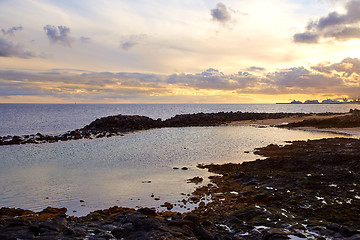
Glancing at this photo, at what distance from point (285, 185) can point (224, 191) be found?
3089 millimetres

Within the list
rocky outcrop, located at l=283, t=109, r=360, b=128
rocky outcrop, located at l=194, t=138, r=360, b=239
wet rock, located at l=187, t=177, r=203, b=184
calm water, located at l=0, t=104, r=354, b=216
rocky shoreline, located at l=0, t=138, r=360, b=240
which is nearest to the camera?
rocky shoreline, located at l=0, t=138, r=360, b=240

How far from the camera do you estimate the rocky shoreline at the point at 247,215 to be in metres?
8.18

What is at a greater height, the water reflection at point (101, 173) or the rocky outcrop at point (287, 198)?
the rocky outcrop at point (287, 198)

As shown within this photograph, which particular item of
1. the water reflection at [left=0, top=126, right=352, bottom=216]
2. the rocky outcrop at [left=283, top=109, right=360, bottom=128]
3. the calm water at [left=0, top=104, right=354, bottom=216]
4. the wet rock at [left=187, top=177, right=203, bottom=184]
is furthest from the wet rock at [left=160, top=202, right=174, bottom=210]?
the rocky outcrop at [left=283, top=109, right=360, bottom=128]

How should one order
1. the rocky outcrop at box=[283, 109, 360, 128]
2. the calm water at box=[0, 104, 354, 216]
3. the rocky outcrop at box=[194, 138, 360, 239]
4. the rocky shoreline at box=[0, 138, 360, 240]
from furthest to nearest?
the rocky outcrop at box=[283, 109, 360, 128] → the calm water at box=[0, 104, 354, 216] → the rocky outcrop at box=[194, 138, 360, 239] → the rocky shoreline at box=[0, 138, 360, 240]

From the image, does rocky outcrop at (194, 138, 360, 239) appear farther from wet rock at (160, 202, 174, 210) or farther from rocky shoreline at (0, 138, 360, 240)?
wet rock at (160, 202, 174, 210)

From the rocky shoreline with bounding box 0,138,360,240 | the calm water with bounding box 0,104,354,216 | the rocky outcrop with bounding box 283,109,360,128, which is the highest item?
the rocky outcrop with bounding box 283,109,360,128

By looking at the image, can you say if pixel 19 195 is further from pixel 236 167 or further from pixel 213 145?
pixel 213 145

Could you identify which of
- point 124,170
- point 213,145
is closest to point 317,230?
point 124,170

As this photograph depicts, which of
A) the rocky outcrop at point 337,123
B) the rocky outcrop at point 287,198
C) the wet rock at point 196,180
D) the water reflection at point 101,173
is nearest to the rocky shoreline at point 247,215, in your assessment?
the rocky outcrop at point 287,198

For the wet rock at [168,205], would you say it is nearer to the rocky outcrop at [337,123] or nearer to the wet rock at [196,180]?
the wet rock at [196,180]

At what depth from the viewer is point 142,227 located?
8430 mm

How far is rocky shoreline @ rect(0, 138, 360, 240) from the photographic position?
8180 mm

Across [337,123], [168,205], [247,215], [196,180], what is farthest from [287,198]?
[337,123]
